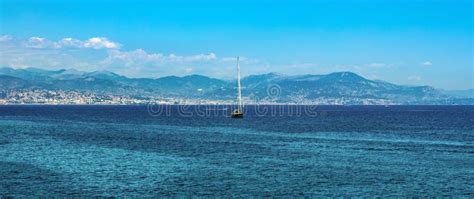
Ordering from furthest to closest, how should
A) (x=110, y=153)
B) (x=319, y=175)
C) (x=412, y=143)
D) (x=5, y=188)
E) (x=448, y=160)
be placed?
(x=412, y=143), (x=110, y=153), (x=448, y=160), (x=319, y=175), (x=5, y=188)

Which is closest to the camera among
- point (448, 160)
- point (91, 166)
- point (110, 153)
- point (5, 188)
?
point (5, 188)

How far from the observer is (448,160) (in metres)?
80.4

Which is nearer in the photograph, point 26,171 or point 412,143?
point 26,171

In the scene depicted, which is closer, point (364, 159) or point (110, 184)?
point (110, 184)

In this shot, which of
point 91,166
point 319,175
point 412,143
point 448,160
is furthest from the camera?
point 412,143

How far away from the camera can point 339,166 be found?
74.2 m

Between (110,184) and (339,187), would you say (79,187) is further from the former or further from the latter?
(339,187)

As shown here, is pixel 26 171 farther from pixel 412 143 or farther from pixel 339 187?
pixel 412 143

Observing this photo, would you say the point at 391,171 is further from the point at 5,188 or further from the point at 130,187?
the point at 5,188

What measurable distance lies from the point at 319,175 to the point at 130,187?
69.4 feet

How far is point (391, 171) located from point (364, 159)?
39.8 ft

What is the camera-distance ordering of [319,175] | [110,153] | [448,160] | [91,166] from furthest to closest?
[110,153], [448,160], [91,166], [319,175]

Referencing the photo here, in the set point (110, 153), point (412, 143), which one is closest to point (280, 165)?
point (110, 153)

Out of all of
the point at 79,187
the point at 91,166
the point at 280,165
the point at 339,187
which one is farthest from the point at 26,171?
the point at 339,187
